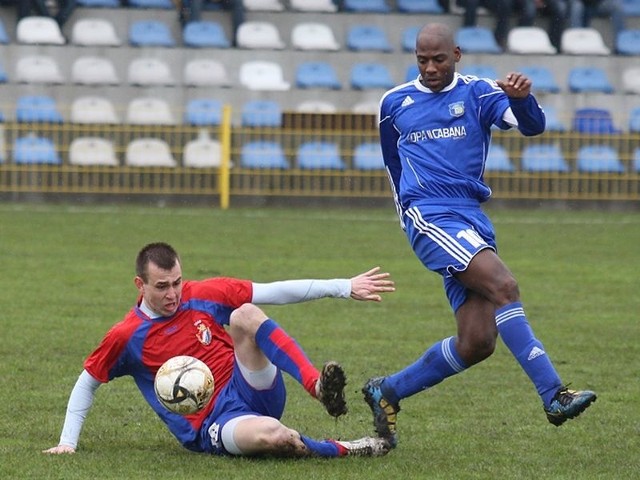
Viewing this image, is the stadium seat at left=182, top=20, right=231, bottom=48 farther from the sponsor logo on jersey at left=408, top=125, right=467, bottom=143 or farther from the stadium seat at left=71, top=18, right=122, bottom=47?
the sponsor logo on jersey at left=408, top=125, right=467, bottom=143

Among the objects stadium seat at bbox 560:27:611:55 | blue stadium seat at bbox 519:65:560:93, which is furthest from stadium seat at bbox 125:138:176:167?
stadium seat at bbox 560:27:611:55

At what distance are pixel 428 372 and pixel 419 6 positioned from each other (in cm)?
2032

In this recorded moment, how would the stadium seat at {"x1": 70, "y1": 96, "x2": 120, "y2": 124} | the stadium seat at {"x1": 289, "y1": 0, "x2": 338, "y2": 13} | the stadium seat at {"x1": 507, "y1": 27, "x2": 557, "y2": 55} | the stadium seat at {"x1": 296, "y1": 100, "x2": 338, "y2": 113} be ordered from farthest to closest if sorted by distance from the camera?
the stadium seat at {"x1": 289, "y1": 0, "x2": 338, "y2": 13}
the stadium seat at {"x1": 507, "y1": 27, "x2": 557, "y2": 55}
the stadium seat at {"x1": 296, "y1": 100, "x2": 338, "y2": 113}
the stadium seat at {"x1": 70, "y1": 96, "x2": 120, "y2": 124}

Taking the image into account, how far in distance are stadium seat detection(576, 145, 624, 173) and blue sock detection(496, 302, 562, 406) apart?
16964mm

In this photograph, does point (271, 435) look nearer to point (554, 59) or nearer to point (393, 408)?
point (393, 408)

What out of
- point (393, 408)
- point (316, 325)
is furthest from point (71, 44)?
point (393, 408)

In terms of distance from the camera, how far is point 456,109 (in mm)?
6695

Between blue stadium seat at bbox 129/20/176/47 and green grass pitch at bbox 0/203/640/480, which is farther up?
blue stadium seat at bbox 129/20/176/47

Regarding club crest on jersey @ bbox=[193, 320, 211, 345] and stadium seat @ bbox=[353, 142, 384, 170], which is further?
stadium seat @ bbox=[353, 142, 384, 170]


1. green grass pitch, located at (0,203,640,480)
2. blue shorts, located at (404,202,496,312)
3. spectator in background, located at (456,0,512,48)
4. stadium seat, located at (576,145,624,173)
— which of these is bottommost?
green grass pitch, located at (0,203,640,480)

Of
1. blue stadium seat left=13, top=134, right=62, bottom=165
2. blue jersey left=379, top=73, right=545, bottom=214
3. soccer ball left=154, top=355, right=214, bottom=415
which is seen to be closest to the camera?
soccer ball left=154, top=355, right=214, bottom=415

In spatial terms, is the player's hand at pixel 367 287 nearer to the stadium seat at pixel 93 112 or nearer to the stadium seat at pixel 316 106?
the stadium seat at pixel 93 112

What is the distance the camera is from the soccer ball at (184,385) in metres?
6.07

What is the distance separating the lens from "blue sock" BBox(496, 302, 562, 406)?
238 inches
